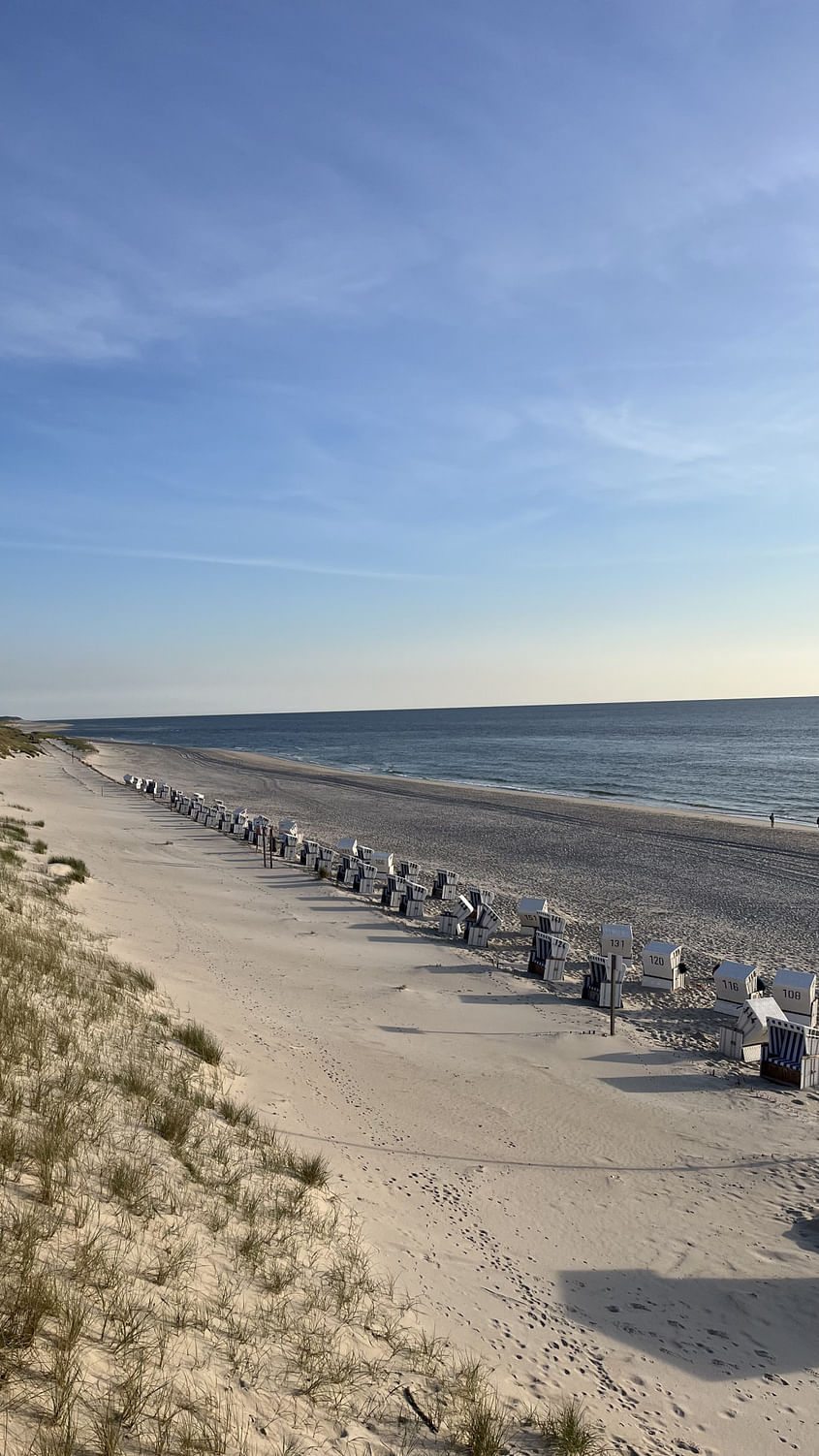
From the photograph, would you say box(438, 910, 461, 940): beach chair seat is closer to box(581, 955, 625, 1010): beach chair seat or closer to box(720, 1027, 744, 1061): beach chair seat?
box(581, 955, 625, 1010): beach chair seat

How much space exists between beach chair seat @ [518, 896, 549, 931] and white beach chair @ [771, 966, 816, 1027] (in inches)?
229

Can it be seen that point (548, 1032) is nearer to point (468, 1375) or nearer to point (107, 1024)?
point (107, 1024)

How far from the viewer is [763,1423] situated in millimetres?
5023

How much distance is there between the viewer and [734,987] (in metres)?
13.1

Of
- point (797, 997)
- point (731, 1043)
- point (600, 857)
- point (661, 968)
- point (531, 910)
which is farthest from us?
point (600, 857)

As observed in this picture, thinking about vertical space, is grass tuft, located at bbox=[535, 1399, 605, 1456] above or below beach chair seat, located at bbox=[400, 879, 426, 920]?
above

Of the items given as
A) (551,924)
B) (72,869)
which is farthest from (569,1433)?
(72,869)

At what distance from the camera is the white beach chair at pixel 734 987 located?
13.0 meters

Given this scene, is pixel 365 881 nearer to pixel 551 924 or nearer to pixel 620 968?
pixel 551 924

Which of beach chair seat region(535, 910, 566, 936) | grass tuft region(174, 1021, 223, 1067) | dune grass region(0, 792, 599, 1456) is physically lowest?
beach chair seat region(535, 910, 566, 936)

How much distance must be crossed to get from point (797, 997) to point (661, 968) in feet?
8.82

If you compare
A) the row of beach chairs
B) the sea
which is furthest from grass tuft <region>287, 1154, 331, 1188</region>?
the sea

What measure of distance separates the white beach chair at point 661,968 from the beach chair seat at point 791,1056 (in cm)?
351

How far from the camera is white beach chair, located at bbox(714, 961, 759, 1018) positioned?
13047 millimetres
